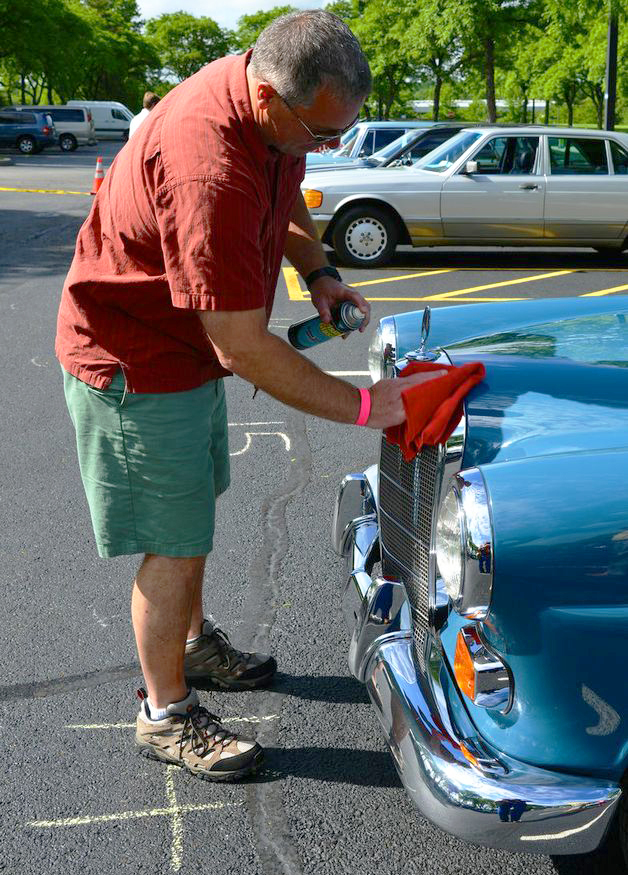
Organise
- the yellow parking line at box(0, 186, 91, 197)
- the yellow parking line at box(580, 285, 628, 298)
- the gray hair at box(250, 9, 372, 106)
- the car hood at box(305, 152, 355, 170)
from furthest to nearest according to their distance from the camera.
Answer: the yellow parking line at box(0, 186, 91, 197) < the car hood at box(305, 152, 355, 170) < the yellow parking line at box(580, 285, 628, 298) < the gray hair at box(250, 9, 372, 106)

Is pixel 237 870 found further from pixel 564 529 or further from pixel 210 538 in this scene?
pixel 564 529

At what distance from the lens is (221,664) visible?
2869 millimetres

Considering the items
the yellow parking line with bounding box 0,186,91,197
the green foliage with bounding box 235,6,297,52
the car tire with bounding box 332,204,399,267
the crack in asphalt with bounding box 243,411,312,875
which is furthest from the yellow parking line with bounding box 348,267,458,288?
the green foliage with bounding box 235,6,297,52

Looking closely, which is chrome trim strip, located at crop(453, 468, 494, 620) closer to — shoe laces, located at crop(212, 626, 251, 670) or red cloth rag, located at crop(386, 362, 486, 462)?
red cloth rag, located at crop(386, 362, 486, 462)

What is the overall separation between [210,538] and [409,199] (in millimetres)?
8293

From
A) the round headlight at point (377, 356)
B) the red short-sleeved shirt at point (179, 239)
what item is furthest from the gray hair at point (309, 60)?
the round headlight at point (377, 356)

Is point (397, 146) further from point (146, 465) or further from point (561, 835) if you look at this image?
point (561, 835)

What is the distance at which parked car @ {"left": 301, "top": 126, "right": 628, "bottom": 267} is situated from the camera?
33.4 ft

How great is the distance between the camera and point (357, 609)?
240 cm

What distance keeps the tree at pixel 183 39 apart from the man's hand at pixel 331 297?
3684 inches

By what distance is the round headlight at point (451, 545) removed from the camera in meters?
1.84

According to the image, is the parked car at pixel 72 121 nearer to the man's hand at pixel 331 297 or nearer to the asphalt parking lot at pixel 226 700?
the asphalt parking lot at pixel 226 700

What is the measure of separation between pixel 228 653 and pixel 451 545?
1.19 meters

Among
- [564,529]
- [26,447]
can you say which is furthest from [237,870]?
[26,447]
